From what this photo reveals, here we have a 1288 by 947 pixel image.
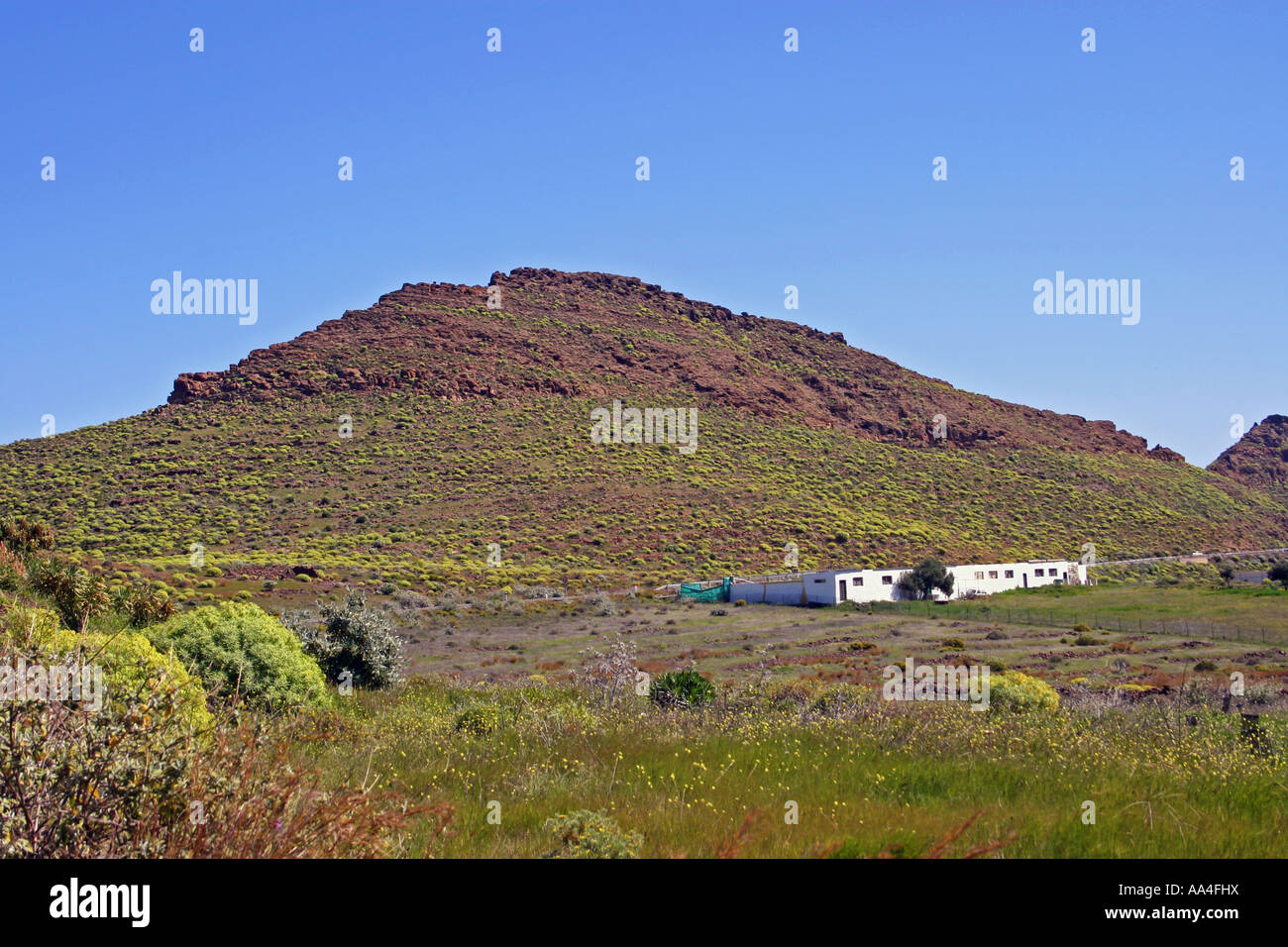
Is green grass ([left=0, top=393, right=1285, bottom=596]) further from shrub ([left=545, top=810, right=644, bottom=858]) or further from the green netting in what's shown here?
shrub ([left=545, top=810, right=644, bottom=858])

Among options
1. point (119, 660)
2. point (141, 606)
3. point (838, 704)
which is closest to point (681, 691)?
point (838, 704)

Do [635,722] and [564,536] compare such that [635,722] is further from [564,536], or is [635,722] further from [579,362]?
[579,362]

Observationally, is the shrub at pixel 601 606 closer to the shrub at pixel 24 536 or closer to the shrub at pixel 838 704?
the shrub at pixel 24 536

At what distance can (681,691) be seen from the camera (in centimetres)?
1206

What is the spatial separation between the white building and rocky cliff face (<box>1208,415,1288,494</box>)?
68658 millimetres

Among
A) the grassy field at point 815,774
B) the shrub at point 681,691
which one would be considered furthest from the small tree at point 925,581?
the shrub at point 681,691

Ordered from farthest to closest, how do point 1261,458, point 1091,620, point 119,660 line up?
1. point 1261,458
2. point 1091,620
3. point 119,660

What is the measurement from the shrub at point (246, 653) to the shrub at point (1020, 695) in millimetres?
8829

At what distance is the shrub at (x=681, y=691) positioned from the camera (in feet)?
37.2

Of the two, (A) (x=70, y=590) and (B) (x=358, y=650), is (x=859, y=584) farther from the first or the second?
(A) (x=70, y=590)

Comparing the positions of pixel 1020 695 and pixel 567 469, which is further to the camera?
pixel 567 469

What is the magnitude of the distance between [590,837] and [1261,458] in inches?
5292
